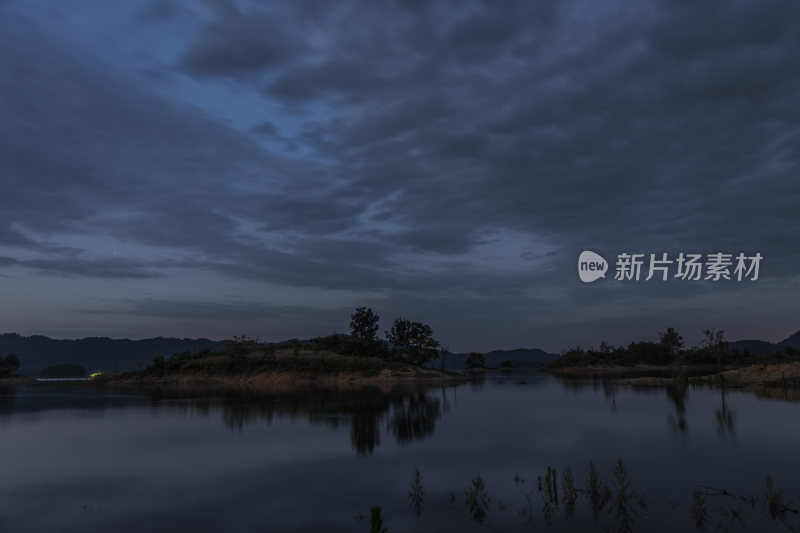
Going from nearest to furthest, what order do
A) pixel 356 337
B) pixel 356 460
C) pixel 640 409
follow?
1. pixel 356 460
2. pixel 640 409
3. pixel 356 337

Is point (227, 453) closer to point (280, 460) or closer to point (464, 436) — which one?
point (280, 460)

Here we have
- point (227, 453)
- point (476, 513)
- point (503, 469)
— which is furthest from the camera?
point (227, 453)

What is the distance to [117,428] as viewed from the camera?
50781 millimetres

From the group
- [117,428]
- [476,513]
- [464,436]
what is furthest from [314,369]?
[476,513]

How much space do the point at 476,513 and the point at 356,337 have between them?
14409 cm

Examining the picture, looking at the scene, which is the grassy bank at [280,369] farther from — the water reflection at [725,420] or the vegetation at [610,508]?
the vegetation at [610,508]

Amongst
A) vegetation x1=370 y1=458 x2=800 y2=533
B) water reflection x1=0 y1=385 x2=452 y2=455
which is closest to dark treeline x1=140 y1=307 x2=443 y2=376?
water reflection x1=0 y1=385 x2=452 y2=455

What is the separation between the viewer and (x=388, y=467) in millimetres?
31172

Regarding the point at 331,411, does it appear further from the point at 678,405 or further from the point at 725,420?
the point at 678,405

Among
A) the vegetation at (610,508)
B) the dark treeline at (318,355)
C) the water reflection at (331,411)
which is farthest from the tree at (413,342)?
the vegetation at (610,508)

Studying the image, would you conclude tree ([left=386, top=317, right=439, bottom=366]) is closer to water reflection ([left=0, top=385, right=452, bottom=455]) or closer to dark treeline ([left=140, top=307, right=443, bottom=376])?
dark treeline ([left=140, top=307, right=443, bottom=376])

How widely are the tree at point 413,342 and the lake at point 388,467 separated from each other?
8156 centimetres

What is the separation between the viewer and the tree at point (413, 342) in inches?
5633

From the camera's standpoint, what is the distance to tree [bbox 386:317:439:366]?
143 meters
